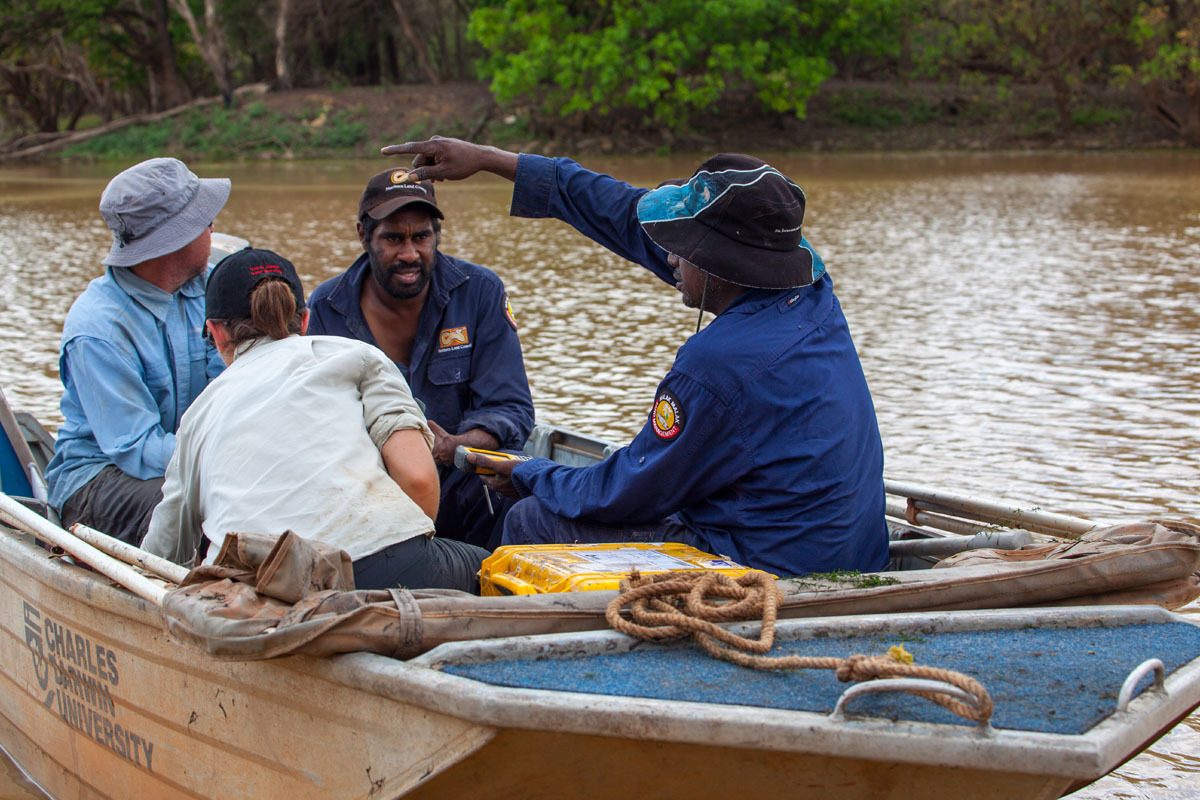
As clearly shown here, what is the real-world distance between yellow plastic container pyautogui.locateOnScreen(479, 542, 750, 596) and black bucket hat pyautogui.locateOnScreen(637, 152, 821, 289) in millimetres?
678

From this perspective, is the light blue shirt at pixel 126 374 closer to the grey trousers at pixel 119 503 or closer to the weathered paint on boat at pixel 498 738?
the grey trousers at pixel 119 503

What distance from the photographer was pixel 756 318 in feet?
9.86

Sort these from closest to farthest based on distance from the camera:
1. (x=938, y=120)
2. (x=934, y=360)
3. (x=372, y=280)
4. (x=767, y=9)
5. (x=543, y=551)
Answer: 1. (x=543, y=551)
2. (x=372, y=280)
3. (x=934, y=360)
4. (x=767, y=9)
5. (x=938, y=120)

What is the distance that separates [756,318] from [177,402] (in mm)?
2148

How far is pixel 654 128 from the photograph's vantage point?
30750mm

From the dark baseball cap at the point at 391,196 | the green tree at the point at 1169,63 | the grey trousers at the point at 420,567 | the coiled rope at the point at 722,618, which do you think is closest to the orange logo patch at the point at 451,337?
the dark baseball cap at the point at 391,196

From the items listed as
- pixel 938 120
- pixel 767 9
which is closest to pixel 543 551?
pixel 767 9

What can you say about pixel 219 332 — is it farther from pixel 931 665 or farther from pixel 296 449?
pixel 931 665

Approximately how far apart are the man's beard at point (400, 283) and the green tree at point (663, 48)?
23.2 m

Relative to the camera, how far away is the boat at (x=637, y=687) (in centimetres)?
220

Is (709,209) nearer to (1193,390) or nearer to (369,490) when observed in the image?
(369,490)

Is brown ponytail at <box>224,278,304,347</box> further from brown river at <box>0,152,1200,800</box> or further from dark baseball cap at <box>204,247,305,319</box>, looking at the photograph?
brown river at <box>0,152,1200,800</box>

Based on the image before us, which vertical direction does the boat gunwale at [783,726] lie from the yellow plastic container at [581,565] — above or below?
above

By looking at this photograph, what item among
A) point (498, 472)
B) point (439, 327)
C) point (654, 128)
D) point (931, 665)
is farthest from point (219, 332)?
point (654, 128)
